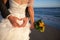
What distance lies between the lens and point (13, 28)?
1.49 meters

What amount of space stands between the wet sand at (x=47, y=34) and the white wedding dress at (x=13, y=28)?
0.39 m

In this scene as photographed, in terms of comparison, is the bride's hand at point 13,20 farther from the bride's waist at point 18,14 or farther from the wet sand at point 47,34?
the wet sand at point 47,34

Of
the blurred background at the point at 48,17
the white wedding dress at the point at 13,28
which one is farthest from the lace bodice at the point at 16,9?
the blurred background at the point at 48,17

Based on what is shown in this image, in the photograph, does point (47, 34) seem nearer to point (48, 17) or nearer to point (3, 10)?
point (48, 17)

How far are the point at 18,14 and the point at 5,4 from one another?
15 centimetres

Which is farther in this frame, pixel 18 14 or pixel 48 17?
pixel 48 17

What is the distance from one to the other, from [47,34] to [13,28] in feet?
2.30

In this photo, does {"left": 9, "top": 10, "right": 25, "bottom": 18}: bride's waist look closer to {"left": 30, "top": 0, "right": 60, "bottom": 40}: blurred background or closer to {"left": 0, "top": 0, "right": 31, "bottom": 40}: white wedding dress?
{"left": 0, "top": 0, "right": 31, "bottom": 40}: white wedding dress

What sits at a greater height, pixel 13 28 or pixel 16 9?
pixel 16 9

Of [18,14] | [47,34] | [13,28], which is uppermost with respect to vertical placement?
[18,14]

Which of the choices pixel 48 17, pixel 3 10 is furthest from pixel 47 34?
pixel 3 10

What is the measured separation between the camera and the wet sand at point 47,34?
1961mm

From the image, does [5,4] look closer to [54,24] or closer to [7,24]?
[7,24]

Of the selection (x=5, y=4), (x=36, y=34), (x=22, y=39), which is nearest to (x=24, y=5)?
(x=5, y=4)
